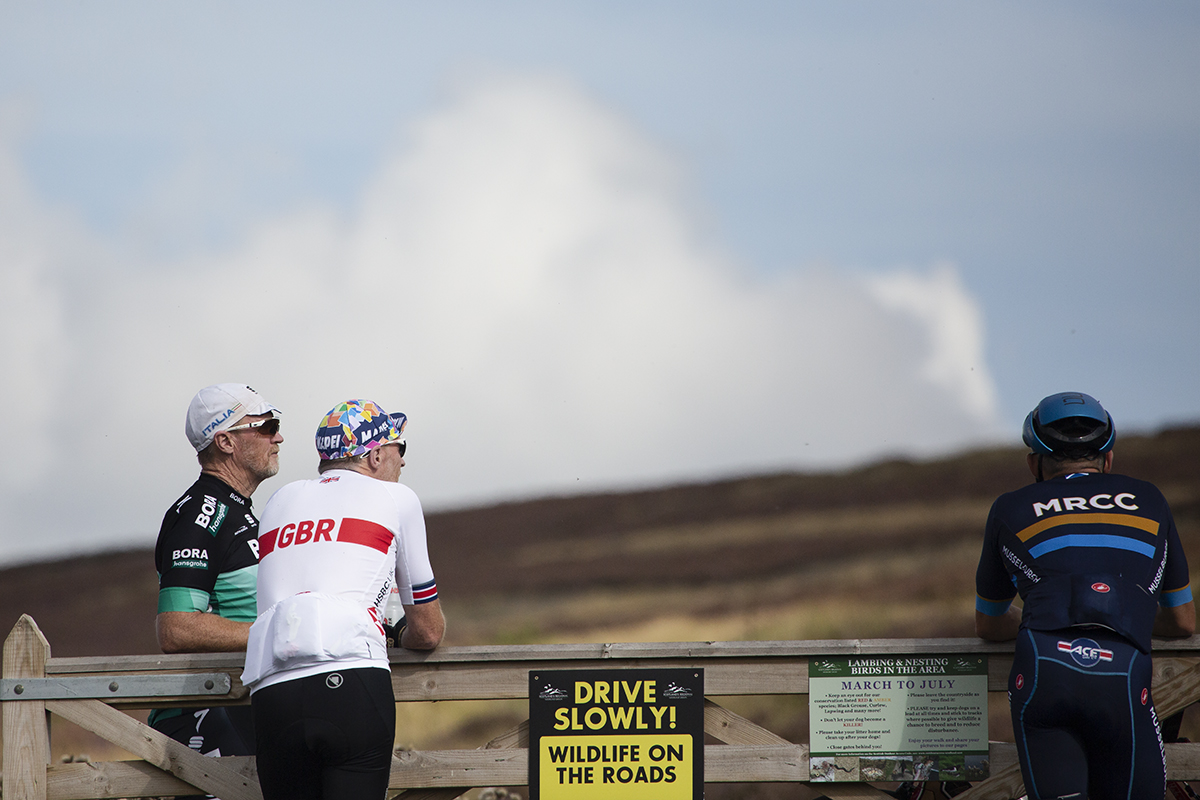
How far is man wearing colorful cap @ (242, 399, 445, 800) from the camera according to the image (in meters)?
3.68

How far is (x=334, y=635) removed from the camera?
12.2 ft

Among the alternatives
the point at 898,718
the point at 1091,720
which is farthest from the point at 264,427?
the point at 1091,720

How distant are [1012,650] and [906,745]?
1.82 feet

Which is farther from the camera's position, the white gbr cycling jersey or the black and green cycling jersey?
the black and green cycling jersey

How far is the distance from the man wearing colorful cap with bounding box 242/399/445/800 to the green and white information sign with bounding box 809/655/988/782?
157 centimetres

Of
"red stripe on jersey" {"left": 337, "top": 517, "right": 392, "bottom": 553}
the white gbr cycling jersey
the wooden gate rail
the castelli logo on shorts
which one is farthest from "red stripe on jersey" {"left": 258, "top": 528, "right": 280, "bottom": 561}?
the castelli logo on shorts

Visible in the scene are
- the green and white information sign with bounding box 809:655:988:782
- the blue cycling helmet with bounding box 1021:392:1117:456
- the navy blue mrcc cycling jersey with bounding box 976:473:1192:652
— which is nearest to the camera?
the navy blue mrcc cycling jersey with bounding box 976:473:1192:652

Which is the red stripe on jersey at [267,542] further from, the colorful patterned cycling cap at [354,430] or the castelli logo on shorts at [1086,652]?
the castelli logo on shorts at [1086,652]

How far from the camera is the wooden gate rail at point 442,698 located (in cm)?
446

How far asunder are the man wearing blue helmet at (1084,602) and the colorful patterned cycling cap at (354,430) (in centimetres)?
224

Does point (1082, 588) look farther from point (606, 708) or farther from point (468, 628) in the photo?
point (468, 628)

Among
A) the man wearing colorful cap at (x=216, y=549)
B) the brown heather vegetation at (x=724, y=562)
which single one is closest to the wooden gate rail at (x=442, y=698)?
the man wearing colorful cap at (x=216, y=549)

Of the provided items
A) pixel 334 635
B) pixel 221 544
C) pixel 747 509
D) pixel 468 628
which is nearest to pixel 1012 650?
pixel 334 635

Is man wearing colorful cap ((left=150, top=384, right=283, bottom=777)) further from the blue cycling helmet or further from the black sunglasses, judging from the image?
the blue cycling helmet
